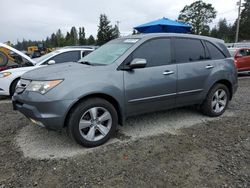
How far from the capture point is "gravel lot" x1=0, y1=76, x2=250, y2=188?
2.82 m

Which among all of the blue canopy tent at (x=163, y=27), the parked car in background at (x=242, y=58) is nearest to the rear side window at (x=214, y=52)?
the blue canopy tent at (x=163, y=27)

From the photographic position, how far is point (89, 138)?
3.55 m

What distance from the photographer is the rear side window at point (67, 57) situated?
739 centimetres

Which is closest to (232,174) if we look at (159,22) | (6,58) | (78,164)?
(78,164)

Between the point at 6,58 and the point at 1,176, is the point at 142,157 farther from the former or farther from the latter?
the point at 6,58

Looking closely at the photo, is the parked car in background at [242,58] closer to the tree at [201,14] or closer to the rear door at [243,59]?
the rear door at [243,59]

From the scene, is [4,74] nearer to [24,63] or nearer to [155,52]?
[24,63]

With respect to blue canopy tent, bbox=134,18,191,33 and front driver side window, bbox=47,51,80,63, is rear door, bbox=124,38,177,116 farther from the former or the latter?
blue canopy tent, bbox=134,18,191,33

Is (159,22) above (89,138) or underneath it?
above

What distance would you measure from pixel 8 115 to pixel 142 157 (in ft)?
11.0

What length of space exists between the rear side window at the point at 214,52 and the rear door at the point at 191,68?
14cm

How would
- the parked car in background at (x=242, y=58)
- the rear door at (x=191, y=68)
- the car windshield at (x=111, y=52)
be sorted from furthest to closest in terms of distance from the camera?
the parked car in background at (x=242, y=58) → the rear door at (x=191, y=68) → the car windshield at (x=111, y=52)

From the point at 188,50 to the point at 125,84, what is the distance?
1.61m

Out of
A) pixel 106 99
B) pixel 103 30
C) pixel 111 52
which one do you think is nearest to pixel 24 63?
pixel 111 52
